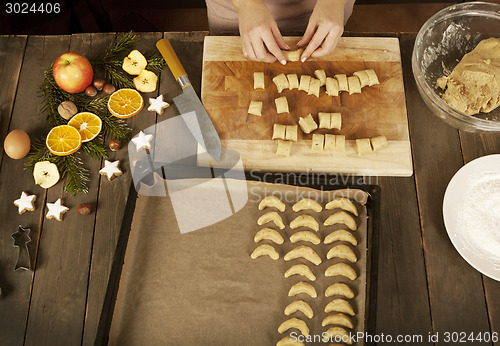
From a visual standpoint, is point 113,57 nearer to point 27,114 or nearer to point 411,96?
point 27,114

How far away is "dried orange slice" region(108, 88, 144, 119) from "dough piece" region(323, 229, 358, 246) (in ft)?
2.75

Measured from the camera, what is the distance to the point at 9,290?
1285 mm

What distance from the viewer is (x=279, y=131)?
1.41 meters

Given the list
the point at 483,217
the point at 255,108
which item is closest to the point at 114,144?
the point at 255,108

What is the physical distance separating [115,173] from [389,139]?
0.99 m

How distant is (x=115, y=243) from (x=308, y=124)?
785mm

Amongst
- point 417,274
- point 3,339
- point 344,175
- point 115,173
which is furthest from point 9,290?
point 417,274

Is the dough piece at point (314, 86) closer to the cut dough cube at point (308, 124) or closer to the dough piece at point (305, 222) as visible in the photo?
the cut dough cube at point (308, 124)

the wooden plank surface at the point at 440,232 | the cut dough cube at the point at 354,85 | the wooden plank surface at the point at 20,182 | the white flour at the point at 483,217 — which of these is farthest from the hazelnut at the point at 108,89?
the white flour at the point at 483,217

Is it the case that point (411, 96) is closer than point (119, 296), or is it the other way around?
point (119, 296)

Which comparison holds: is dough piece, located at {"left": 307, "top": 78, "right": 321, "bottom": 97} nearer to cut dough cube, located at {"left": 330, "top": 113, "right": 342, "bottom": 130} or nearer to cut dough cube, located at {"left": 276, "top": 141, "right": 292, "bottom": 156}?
cut dough cube, located at {"left": 330, "top": 113, "right": 342, "bottom": 130}

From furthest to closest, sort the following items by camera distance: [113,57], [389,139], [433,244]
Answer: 1. [113,57]
2. [389,139]
3. [433,244]

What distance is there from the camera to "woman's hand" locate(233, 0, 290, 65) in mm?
1408

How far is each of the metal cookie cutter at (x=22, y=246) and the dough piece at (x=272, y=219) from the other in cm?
77
